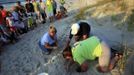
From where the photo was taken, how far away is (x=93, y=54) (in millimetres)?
8672

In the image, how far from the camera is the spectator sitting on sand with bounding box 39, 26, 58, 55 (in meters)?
9.83

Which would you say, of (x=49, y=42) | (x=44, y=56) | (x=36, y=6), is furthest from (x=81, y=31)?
(x=36, y=6)

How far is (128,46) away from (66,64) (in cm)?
184

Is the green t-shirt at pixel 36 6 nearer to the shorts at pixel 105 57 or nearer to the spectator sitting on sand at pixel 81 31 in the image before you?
the spectator sitting on sand at pixel 81 31

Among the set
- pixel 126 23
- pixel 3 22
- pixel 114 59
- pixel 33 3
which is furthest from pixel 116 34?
pixel 33 3

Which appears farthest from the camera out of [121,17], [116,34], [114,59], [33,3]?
[33,3]

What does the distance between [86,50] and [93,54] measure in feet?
0.73

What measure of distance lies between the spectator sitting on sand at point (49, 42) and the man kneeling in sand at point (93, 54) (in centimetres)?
130

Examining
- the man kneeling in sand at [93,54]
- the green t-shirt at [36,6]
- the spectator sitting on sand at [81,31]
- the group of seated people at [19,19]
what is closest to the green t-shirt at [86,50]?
the man kneeling in sand at [93,54]

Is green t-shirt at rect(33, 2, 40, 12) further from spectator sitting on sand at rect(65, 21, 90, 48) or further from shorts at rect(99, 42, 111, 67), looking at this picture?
shorts at rect(99, 42, 111, 67)

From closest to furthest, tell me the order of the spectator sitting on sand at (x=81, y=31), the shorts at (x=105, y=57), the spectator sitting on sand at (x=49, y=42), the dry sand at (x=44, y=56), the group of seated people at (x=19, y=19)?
the shorts at (x=105, y=57), the spectator sitting on sand at (x=81, y=31), the dry sand at (x=44, y=56), the spectator sitting on sand at (x=49, y=42), the group of seated people at (x=19, y=19)

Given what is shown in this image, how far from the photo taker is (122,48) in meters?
9.41

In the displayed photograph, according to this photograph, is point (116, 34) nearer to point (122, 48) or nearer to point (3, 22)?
point (122, 48)

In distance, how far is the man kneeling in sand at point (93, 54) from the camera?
8.54 metres
